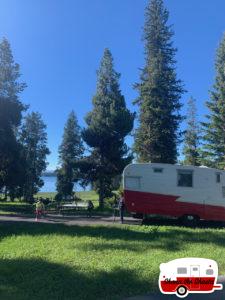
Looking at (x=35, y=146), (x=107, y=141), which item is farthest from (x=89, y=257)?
(x=35, y=146)

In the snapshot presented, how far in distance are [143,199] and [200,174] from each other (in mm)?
3329

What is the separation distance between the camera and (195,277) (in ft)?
21.0

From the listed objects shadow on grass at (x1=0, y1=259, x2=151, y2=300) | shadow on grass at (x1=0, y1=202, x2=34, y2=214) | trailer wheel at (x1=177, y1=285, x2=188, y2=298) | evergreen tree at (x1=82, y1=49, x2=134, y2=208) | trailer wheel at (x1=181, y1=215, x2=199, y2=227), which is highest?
evergreen tree at (x1=82, y1=49, x2=134, y2=208)

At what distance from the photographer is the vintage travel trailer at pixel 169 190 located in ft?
77.3

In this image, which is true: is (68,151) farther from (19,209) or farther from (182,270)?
(182,270)

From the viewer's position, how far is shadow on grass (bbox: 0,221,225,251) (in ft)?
48.5

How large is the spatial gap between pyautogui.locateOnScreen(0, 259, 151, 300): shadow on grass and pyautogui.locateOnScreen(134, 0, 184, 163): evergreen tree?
29.8m

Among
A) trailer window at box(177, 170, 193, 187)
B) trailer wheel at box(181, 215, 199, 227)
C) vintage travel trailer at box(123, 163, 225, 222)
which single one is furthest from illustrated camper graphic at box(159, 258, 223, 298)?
trailer wheel at box(181, 215, 199, 227)

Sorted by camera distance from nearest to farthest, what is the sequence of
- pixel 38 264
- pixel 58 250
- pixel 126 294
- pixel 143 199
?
pixel 126 294 → pixel 38 264 → pixel 58 250 → pixel 143 199

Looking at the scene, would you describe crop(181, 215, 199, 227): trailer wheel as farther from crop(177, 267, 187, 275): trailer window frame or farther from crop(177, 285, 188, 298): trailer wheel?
crop(177, 267, 187, 275): trailer window frame

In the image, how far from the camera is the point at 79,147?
71.7m

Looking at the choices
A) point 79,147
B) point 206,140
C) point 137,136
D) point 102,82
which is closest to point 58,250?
point 137,136

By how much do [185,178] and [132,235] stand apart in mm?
7519

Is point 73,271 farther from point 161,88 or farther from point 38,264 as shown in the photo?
point 161,88
